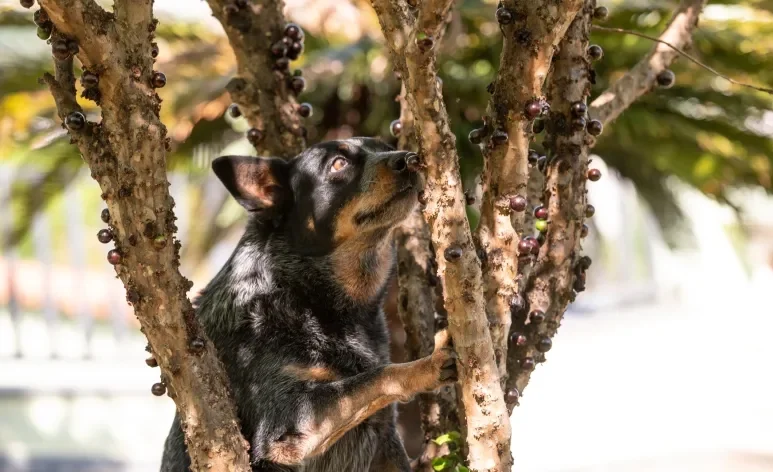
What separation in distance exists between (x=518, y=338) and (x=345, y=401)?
67cm

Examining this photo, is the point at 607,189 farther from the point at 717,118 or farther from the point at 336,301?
the point at 336,301

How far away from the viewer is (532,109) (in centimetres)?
286

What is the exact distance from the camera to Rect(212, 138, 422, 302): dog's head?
12.1 ft

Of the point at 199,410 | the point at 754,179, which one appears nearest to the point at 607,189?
the point at 754,179

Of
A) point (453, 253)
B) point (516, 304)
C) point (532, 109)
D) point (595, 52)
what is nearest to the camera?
point (453, 253)

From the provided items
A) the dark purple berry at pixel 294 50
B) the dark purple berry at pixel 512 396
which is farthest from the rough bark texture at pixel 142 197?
the dark purple berry at pixel 294 50

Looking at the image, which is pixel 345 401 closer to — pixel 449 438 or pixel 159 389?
pixel 449 438

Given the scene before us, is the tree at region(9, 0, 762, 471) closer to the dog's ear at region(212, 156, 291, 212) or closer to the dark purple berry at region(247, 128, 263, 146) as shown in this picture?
the dog's ear at region(212, 156, 291, 212)

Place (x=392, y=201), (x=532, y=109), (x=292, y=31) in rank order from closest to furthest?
1. (x=532, y=109)
2. (x=392, y=201)
3. (x=292, y=31)

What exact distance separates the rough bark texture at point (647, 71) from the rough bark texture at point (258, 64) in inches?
56.2

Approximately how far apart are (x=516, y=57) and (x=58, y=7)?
143 cm

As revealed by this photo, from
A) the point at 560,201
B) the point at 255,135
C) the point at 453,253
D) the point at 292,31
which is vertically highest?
the point at 292,31

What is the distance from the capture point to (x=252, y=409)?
3406 millimetres

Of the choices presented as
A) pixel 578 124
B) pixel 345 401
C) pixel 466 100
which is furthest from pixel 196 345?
pixel 466 100
